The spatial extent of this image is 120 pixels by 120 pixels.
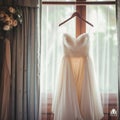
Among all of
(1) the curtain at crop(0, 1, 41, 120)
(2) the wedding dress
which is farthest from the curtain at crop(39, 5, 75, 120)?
(2) the wedding dress

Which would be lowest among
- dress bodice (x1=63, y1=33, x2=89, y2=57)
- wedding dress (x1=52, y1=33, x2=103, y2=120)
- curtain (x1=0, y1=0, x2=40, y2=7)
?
wedding dress (x1=52, y1=33, x2=103, y2=120)

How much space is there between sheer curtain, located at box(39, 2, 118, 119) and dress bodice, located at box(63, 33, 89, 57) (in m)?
0.20

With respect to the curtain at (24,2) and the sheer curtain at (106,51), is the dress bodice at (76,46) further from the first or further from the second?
the curtain at (24,2)

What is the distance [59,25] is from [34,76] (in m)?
0.58

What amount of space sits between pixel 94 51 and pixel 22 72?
782 mm

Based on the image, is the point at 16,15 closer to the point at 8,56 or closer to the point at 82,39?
the point at 8,56

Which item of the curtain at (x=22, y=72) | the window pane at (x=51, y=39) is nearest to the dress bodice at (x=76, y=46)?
the window pane at (x=51, y=39)

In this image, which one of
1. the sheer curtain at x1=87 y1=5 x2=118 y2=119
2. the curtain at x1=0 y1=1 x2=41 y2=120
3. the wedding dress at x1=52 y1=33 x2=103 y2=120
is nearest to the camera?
the wedding dress at x1=52 y1=33 x2=103 y2=120

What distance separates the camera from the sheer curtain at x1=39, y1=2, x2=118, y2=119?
2.45 metres

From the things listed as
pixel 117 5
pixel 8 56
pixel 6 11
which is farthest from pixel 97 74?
pixel 6 11

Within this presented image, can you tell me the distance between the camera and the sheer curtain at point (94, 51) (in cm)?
245

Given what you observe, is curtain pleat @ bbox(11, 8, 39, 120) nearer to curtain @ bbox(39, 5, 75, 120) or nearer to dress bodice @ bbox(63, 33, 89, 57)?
curtain @ bbox(39, 5, 75, 120)

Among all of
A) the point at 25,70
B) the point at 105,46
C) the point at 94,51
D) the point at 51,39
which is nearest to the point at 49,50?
the point at 51,39

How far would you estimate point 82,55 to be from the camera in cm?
227
